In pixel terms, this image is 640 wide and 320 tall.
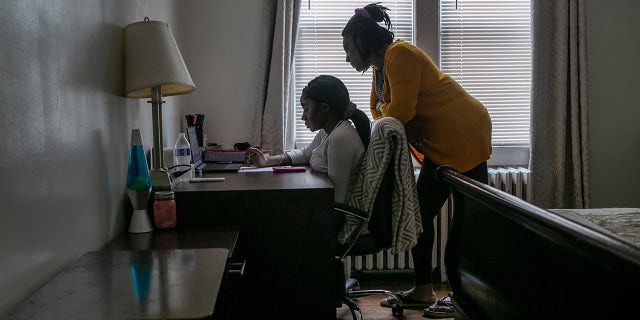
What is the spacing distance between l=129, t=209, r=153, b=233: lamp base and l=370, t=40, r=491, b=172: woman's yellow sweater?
3.94 feet

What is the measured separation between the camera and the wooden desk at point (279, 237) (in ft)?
5.82

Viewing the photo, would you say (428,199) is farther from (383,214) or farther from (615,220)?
(615,220)

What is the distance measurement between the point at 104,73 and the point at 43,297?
78cm

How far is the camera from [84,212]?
1382mm

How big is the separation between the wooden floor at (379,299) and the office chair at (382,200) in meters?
0.54

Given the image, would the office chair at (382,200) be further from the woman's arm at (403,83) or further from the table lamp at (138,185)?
the table lamp at (138,185)

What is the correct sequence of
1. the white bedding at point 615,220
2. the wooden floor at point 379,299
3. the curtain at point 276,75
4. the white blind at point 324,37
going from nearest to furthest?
the white bedding at point 615,220, the wooden floor at point 379,299, the curtain at point 276,75, the white blind at point 324,37

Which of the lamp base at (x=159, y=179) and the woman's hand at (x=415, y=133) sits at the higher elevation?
the woman's hand at (x=415, y=133)

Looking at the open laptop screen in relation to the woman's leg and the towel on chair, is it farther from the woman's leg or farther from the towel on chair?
the woman's leg

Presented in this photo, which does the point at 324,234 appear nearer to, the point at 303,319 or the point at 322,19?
the point at 303,319

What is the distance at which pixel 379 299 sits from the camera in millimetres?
2930

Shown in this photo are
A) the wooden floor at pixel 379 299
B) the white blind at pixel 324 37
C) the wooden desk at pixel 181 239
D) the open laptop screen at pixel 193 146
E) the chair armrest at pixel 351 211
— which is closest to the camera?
the wooden desk at pixel 181 239

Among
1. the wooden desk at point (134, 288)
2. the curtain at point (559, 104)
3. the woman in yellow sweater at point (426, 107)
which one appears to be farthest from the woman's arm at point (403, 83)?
the wooden desk at point (134, 288)

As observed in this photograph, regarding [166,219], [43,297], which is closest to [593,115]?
[166,219]
